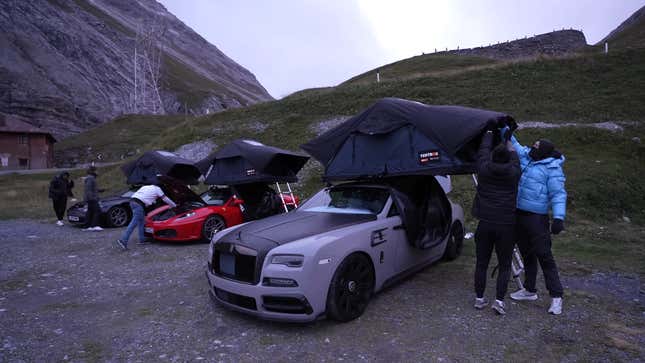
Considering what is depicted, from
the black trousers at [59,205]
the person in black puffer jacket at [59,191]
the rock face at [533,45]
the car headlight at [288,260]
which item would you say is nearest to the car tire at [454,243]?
the car headlight at [288,260]

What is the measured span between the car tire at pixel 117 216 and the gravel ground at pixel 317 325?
15.7 feet

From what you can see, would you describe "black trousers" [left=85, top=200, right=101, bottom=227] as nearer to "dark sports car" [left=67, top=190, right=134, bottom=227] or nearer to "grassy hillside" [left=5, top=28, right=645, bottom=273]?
"dark sports car" [left=67, top=190, right=134, bottom=227]

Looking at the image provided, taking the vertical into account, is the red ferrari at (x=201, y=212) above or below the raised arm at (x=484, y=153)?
below

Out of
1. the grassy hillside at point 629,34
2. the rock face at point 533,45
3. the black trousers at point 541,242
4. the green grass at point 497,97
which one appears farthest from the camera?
the rock face at point 533,45

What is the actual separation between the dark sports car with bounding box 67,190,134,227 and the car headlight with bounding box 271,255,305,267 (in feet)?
29.3

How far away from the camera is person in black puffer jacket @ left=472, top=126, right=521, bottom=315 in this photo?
4266 millimetres

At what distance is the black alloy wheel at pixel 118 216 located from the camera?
11112mm

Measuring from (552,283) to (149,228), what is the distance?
7.58 metres

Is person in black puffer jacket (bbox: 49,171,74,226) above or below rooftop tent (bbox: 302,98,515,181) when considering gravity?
below

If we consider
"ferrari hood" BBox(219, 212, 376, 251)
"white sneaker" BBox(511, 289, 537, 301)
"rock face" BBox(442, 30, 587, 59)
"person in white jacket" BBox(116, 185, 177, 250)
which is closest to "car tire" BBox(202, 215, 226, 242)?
"person in white jacket" BBox(116, 185, 177, 250)

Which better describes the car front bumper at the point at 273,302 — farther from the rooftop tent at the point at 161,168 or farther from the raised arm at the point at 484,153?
the rooftop tent at the point at 161,168

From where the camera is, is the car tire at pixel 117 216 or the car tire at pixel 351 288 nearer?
the car tire at pixel 351 288

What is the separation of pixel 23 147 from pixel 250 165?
4609 centimetres

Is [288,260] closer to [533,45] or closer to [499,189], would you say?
[499,189]
